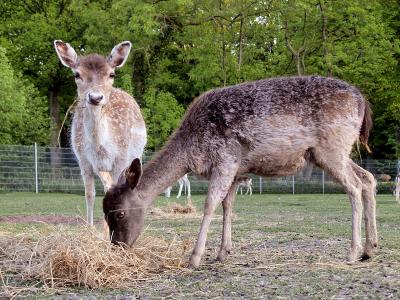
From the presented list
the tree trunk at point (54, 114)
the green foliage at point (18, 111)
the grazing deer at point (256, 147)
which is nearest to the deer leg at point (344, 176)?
the grazing deer at point (256, 147)

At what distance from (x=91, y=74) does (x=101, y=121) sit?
3.72 feet

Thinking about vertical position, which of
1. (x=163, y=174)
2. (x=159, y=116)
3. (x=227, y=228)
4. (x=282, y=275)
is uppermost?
(x=159, y=116)

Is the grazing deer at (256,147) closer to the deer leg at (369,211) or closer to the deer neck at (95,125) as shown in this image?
the deer leg at (369,211)

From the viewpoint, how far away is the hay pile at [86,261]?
6203mm

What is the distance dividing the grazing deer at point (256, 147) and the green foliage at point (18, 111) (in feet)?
93.2

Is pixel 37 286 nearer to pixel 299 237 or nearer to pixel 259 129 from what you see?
pixel 259 129

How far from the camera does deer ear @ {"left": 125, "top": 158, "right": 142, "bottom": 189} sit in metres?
7.17

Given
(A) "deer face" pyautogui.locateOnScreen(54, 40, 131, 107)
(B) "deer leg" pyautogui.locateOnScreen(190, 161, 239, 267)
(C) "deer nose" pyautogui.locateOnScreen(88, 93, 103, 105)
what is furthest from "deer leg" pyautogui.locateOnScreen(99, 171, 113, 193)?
(B) "deer leg" pyautogui.locateOnScreen(190, 161, 239, 267)

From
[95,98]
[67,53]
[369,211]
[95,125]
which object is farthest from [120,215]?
[67,53]

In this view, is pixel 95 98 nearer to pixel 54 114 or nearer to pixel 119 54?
pixel 119 54

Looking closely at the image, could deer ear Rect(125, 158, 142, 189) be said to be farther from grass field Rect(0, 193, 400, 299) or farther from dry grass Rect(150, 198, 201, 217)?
dry grass Rect(150, 198, 201, 217)

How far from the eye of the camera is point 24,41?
46219 millimetres

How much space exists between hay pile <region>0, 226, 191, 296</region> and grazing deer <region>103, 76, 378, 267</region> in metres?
0.33

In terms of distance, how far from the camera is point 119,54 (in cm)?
998
